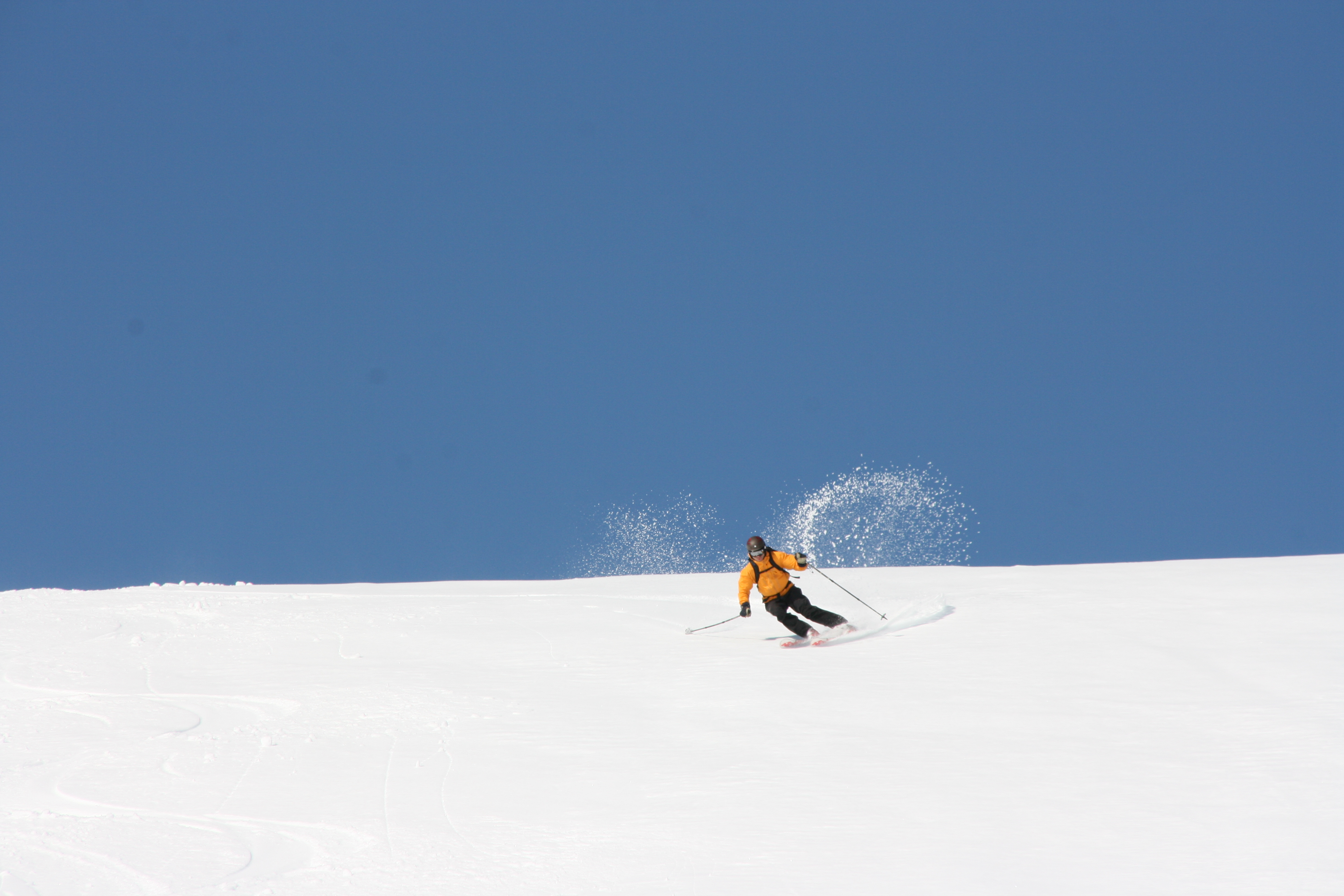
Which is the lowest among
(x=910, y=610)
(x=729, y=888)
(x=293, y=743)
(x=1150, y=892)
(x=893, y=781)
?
(x=1150, y=892)

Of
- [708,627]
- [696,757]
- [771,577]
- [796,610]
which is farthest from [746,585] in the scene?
[696,757]

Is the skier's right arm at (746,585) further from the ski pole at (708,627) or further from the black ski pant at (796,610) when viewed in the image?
the ski pole at (708,627)

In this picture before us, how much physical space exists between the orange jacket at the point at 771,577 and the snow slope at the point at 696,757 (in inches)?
21.9

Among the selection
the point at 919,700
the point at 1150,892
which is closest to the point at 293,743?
the point at 919,700

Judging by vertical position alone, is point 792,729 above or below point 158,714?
below

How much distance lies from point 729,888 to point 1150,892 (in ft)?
5.04

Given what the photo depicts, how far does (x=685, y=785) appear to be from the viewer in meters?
4.74

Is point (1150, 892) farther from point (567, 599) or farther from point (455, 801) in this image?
point (567, 599)

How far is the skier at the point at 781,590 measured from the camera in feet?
31.0

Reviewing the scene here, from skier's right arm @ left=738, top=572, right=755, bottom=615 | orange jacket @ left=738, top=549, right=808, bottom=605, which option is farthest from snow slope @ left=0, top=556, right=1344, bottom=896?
orange jacket @ left=738, top=549, right=808, bottom=605

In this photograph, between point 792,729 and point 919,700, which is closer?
point 792,729

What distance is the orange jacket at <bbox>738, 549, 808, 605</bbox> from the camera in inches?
375

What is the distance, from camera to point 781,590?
9523 mm

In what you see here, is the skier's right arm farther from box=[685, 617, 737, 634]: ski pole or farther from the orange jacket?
box=[685, 617, 737, 634]: ski pole
